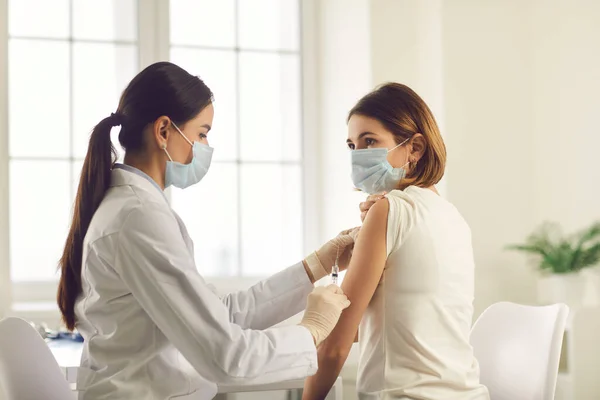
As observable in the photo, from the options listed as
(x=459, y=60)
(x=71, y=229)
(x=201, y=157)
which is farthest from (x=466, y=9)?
(x=71, y=229)

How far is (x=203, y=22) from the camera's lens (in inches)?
137

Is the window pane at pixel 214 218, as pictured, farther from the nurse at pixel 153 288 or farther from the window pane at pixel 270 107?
the nurse at pixel 153 288

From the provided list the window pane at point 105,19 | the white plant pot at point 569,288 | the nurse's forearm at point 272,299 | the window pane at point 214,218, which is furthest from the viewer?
the window pane at point 214,218

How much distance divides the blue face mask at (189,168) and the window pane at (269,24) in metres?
2.00

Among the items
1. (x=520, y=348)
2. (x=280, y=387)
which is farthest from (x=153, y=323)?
(x=520, y=348)

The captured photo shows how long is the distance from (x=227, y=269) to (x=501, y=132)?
1395mm

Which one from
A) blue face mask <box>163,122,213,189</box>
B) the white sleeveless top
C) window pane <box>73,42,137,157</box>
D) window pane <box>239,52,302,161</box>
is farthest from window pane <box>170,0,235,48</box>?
the white sleeveless top

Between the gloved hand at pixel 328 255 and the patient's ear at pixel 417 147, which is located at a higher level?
the patient's ear at pixel 417 147

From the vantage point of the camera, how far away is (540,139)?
3.27m

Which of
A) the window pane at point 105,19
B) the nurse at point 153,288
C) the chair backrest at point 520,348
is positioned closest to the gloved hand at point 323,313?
the nurse at point 153,288

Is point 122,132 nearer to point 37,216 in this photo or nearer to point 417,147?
point 417,147

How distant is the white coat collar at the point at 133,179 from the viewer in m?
1.42

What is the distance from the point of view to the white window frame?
9.93 ft

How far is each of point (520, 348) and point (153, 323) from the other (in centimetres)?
97
